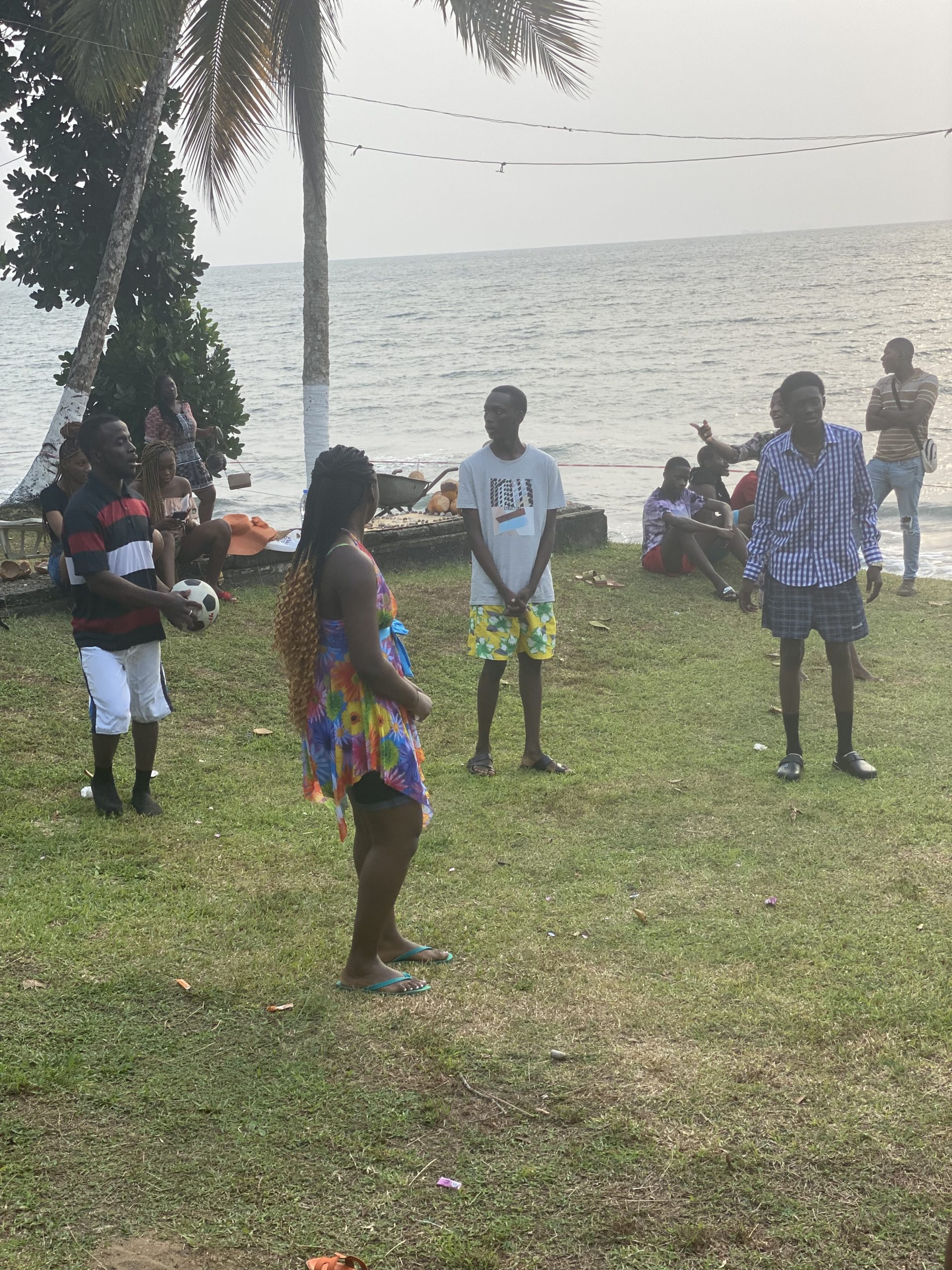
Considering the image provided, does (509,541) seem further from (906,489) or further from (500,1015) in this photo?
(906,489)

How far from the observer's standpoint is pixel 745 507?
38.8 ft

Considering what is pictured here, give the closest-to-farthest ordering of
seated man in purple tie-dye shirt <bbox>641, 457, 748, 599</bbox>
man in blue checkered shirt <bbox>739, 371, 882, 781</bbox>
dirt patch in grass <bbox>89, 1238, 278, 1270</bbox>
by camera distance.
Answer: dirt patch in grass <bbox>89, 1238, 278, 1270</bbox>, man in blue checkered shirt <bbox>739, 371, 882, 781</bbox>, seated man in purple tie-dye shirt <bbox>641, 457, 748, 599</bbox>

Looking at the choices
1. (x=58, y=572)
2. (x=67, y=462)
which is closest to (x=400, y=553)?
(x=58, y=572)

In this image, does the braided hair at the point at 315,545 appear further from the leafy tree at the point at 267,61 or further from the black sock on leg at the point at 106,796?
the leafy tree at the point at 267,61

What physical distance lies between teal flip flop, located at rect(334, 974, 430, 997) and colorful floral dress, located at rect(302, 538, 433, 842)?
2.10 feet

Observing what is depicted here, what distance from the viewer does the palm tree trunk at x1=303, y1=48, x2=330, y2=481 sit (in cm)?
1132

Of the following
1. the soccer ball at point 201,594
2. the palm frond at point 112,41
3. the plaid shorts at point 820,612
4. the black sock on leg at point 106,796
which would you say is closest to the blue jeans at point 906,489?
the plaid shorts at point 820,612

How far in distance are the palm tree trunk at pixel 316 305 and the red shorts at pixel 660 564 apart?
3284mm

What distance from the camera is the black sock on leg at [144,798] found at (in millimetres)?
5715

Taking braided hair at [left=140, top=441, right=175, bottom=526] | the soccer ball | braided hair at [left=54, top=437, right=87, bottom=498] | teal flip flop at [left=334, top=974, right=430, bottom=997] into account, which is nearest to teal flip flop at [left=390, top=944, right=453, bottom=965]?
teal flip flop at [left=334, top=974, right=430, bottom=997]

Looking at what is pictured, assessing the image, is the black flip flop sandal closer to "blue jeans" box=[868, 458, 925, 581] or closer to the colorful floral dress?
the colorful floral dress

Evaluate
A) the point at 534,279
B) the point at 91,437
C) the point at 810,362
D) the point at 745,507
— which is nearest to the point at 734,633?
the point at 745,507

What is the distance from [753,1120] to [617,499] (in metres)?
20.1

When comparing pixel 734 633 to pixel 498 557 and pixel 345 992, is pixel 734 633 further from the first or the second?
pixel 345 992
